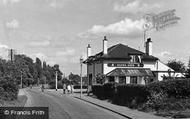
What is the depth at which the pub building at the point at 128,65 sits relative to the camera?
57406 mm

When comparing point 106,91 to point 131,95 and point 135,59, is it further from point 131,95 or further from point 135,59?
point 135,59

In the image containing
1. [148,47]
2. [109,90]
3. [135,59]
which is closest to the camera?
[109,90]

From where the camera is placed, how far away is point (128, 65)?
6056 centimetres

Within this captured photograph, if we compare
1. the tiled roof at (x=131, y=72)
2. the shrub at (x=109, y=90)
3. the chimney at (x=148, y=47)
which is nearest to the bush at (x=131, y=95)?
the shrub at (x=109, y=90)

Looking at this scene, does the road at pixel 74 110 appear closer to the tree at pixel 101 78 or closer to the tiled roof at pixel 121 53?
the tree at pixel 101 78

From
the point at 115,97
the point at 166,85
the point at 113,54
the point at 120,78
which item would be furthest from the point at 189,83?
the point at 113,54

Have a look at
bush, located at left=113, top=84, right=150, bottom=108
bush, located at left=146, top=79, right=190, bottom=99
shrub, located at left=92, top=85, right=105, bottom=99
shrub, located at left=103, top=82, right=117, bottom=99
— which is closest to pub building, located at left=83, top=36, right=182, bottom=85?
shrub, located at left=92, top=85, right=105, bottom=99

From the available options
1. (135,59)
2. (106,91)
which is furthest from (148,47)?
(106,91)

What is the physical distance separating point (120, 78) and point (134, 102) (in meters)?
28.0

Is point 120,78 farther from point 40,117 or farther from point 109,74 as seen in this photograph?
point 40,117

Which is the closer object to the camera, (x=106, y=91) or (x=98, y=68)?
(x=106, y=91)

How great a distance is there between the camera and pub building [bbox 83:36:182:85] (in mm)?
57406

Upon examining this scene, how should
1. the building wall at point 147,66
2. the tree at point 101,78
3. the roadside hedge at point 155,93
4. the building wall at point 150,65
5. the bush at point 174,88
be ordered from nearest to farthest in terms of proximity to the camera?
the bush at point 174,88, the roadside hedge at point 155,93, the tree at point 101,78, the building wall at point 147,66, the building wall at point 150,65

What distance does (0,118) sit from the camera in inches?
371
